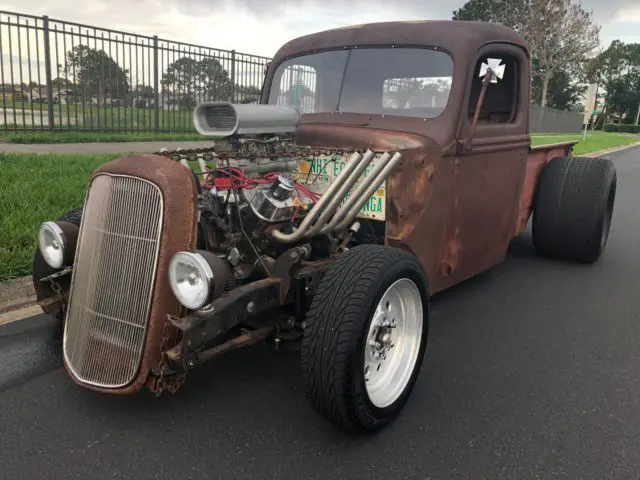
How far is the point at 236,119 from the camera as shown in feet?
10.2

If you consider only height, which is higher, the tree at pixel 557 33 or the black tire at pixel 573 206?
the tree at pixel 557 33

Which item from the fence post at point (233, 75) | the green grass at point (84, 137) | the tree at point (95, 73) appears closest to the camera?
the green grass at point (84, 137)

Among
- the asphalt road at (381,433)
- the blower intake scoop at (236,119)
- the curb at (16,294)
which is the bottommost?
the asphalt road at (381,433)

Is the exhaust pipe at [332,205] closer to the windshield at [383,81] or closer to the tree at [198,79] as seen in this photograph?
the windshield at [383,81]

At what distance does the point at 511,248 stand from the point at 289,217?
4.04 meters

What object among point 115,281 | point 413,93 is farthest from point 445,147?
point 115,281

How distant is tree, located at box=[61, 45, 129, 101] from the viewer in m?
10.6

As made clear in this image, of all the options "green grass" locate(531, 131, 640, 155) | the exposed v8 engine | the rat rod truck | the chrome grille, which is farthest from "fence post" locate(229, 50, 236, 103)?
the chrome grille

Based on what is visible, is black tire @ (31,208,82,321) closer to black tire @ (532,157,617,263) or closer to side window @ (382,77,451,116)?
side window @ (382,77,451,116)

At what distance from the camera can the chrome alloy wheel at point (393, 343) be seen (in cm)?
276

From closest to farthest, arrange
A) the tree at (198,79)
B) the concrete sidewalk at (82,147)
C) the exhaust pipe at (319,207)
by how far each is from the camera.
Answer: the exhaust pipe at (319,207), the concrete sidewalk at (82,147), the tree at (198,79)

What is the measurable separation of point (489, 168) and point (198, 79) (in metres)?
10.2

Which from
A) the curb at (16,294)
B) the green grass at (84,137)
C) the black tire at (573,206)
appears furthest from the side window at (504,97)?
the green grass at (84,137)

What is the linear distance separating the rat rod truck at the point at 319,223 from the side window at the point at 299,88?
0.02 metres
